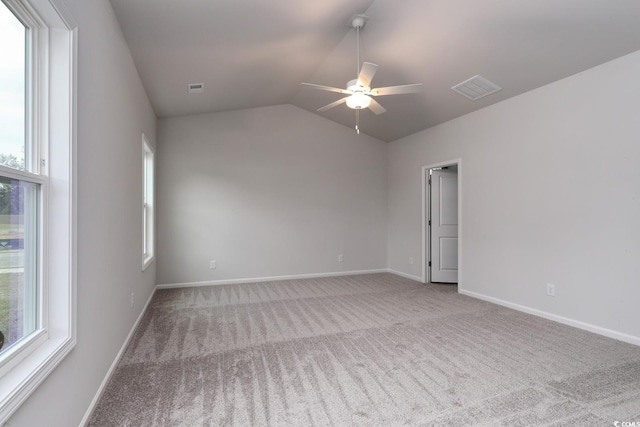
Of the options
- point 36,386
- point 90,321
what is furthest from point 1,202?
point 90,321

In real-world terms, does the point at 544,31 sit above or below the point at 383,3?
below

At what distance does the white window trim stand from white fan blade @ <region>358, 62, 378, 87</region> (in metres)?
1.95

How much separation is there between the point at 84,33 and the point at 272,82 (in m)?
2.71

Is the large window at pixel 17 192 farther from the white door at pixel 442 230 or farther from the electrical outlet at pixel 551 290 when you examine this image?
the white door at pixel 442 230

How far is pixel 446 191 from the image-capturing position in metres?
5.27

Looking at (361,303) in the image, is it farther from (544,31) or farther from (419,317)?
(544,31)

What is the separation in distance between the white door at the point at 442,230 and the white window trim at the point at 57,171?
4.86m

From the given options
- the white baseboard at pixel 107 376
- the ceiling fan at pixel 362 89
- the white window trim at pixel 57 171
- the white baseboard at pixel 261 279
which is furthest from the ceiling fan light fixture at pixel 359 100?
the white baseboard at pixel 261 279

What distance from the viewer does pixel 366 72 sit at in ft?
8.78

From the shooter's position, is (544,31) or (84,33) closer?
(84,33)

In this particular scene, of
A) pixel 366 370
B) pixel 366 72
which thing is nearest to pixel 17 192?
pixel 366 370

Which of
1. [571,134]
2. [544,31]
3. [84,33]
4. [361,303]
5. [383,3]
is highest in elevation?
[383,3]

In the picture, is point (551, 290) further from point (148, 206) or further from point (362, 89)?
point (148, 206)

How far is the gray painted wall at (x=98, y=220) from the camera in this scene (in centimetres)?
153
